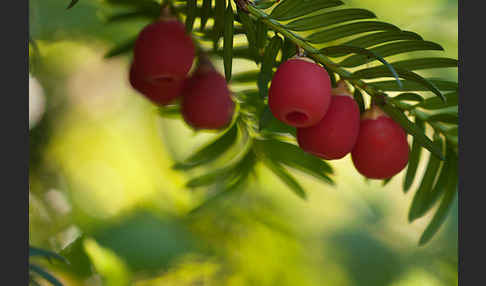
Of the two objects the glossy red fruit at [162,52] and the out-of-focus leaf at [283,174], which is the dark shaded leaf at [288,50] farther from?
the out-of-focus leaf at [283,174]

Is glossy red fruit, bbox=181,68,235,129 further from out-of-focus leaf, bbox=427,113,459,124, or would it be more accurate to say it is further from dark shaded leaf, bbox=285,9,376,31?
out-of-focus leaf, bbox=427,113,459,124

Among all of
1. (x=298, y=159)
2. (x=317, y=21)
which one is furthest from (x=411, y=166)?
(x=317, y=21)

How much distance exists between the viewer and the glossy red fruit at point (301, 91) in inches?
18.9

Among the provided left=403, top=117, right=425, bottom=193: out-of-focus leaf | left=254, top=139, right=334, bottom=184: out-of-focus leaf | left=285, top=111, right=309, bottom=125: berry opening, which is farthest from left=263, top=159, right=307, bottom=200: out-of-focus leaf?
left=285, top=111, right=309, bottom=125: berry opening

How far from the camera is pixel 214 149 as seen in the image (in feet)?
2.60

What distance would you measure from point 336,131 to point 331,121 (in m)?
0.01

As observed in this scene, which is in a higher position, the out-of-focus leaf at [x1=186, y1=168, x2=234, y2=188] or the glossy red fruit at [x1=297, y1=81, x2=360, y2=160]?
the glossy red fruit at [x1=297, y1=81, x2=360, y2=160]

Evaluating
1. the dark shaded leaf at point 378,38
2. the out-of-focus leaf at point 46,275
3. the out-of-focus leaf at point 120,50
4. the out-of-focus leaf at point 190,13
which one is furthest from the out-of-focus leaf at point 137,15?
the out-of-focus leaf at point 46,275

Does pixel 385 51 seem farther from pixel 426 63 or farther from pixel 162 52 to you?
pixel 162 52

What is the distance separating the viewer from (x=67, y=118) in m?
1.11

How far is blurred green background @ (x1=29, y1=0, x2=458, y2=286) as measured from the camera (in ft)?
3.27

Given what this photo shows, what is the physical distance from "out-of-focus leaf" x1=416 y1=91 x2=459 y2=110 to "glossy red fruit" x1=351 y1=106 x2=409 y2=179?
9 cm

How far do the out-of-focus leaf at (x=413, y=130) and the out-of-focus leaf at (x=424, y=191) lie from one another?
0.15 meters

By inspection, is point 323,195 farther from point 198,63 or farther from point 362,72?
point 362,72
